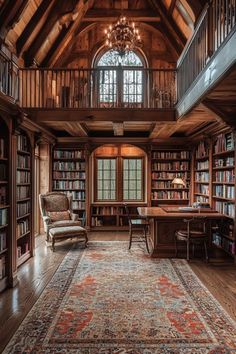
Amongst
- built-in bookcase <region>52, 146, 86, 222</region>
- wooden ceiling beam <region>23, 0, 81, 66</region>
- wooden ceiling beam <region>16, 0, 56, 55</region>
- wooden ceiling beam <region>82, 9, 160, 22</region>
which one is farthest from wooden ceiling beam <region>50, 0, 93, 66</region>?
built-in bookcase <region>52, 146, 86, 222</region>

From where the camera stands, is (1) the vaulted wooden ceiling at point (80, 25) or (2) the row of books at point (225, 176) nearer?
(2) the row of books at point (225, 176)

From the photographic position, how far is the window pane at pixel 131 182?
30.9 ft

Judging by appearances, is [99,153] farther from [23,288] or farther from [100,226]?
[23,288]

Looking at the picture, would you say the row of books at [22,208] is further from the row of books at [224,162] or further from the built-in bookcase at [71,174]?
the row of books at [224,162]

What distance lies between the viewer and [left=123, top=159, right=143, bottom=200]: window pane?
9.43m

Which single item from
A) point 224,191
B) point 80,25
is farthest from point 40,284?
point 80,25

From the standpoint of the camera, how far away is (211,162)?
718 centimetres

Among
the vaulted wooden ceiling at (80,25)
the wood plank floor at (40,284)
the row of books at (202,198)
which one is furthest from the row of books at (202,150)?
the wood plank floor at (40,284)

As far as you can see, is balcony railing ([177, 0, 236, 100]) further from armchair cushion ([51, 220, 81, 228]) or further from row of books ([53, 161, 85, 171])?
row of books ([53, 161, 85, 171])

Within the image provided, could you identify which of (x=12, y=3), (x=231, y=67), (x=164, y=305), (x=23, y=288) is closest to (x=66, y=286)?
(x=23, y=288)

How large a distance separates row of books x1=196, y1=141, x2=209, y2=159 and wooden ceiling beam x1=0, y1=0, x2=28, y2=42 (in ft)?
16.4

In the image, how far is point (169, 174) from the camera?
29.9ft

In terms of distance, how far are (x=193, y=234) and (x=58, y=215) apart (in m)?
3.37

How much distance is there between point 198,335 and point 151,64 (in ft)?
25.8
